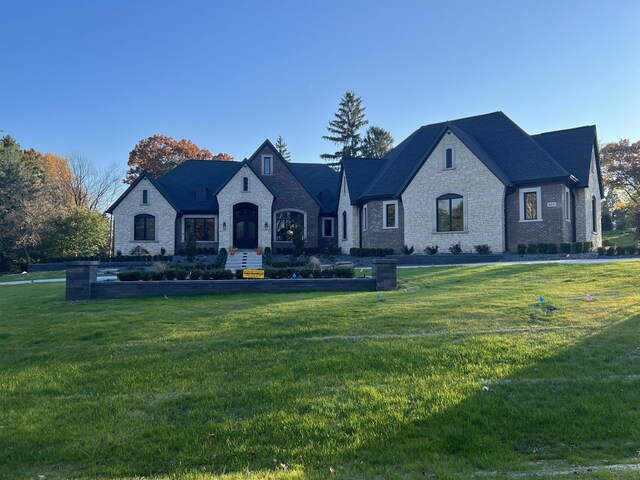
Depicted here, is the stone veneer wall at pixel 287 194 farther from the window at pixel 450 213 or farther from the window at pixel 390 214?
the window at pixel 450 213

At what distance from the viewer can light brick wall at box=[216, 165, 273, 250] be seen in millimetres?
30109

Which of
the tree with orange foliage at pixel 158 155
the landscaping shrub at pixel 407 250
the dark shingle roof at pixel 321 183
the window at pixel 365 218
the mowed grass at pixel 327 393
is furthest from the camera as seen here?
the tree with orange foliage at pixel 158 155

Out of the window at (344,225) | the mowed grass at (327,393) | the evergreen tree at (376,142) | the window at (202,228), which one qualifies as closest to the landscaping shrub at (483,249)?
the window at (344,225)

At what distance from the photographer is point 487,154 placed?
86.1 feet

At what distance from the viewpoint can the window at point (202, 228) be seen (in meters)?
31.4

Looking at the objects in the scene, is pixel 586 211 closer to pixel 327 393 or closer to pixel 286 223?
pixel 286 223

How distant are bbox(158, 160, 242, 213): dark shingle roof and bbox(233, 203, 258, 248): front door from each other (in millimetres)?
1756

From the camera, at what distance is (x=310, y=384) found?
5250 millimetres

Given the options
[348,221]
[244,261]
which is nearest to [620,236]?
[348,221]

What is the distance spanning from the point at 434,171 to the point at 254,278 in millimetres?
15674

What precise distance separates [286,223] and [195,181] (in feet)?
26.0

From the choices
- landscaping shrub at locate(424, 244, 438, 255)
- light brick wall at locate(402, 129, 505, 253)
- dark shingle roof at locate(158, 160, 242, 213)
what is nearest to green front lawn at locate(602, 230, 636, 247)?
light brick wall at locate(402, 129, 505, 253)

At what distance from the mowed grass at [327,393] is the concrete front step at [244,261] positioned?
16.5 metres

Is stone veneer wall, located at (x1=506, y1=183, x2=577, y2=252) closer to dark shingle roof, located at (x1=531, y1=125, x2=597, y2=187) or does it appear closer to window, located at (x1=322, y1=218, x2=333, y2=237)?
dark shingle roof, located at (x1=531, y1=125, x2=597, y2=187)
